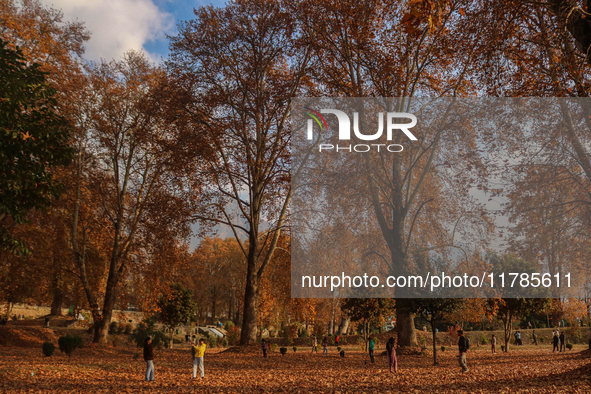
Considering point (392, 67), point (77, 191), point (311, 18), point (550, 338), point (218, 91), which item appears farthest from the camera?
point (550, 338)

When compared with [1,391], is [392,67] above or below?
above

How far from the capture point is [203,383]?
12.0 m

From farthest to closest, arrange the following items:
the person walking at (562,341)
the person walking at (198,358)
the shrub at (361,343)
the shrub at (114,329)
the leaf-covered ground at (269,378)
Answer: the shrub at (114,329)
the shrub at (361,343)
the person walking at (562,341)
the person walking at (198,358)
the leaf-covered ground at (269,378)

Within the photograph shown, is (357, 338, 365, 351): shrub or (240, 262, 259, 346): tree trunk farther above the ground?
(240, 262, 259, 346): tree trunk

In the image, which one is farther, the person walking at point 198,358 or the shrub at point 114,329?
the shrub at point 114,329

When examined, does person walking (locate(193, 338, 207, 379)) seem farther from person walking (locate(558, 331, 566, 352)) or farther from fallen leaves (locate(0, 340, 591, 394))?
person walking (locate(558, 331, 566, 352))

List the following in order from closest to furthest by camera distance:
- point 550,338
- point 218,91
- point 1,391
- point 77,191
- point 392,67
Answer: point 1,391
point 392,67
point 218,91
point 77,191
point 550,338

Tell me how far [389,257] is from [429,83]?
8930mm

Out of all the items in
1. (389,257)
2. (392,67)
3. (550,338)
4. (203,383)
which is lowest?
(550,338)

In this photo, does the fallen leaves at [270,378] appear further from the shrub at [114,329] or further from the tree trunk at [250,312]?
the shrub at [114,329]

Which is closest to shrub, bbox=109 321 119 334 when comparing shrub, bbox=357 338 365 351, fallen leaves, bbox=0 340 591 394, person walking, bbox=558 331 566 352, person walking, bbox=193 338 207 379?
fallen leaves, bbox=0 340 591 394

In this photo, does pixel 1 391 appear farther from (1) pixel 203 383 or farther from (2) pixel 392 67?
(2) pixel 392 67

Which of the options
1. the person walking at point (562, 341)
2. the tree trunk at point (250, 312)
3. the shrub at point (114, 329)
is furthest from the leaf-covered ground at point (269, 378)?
the shrub at point (114, 329)

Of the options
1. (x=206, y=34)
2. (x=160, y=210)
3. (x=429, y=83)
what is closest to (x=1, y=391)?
(x=160, y=210)
